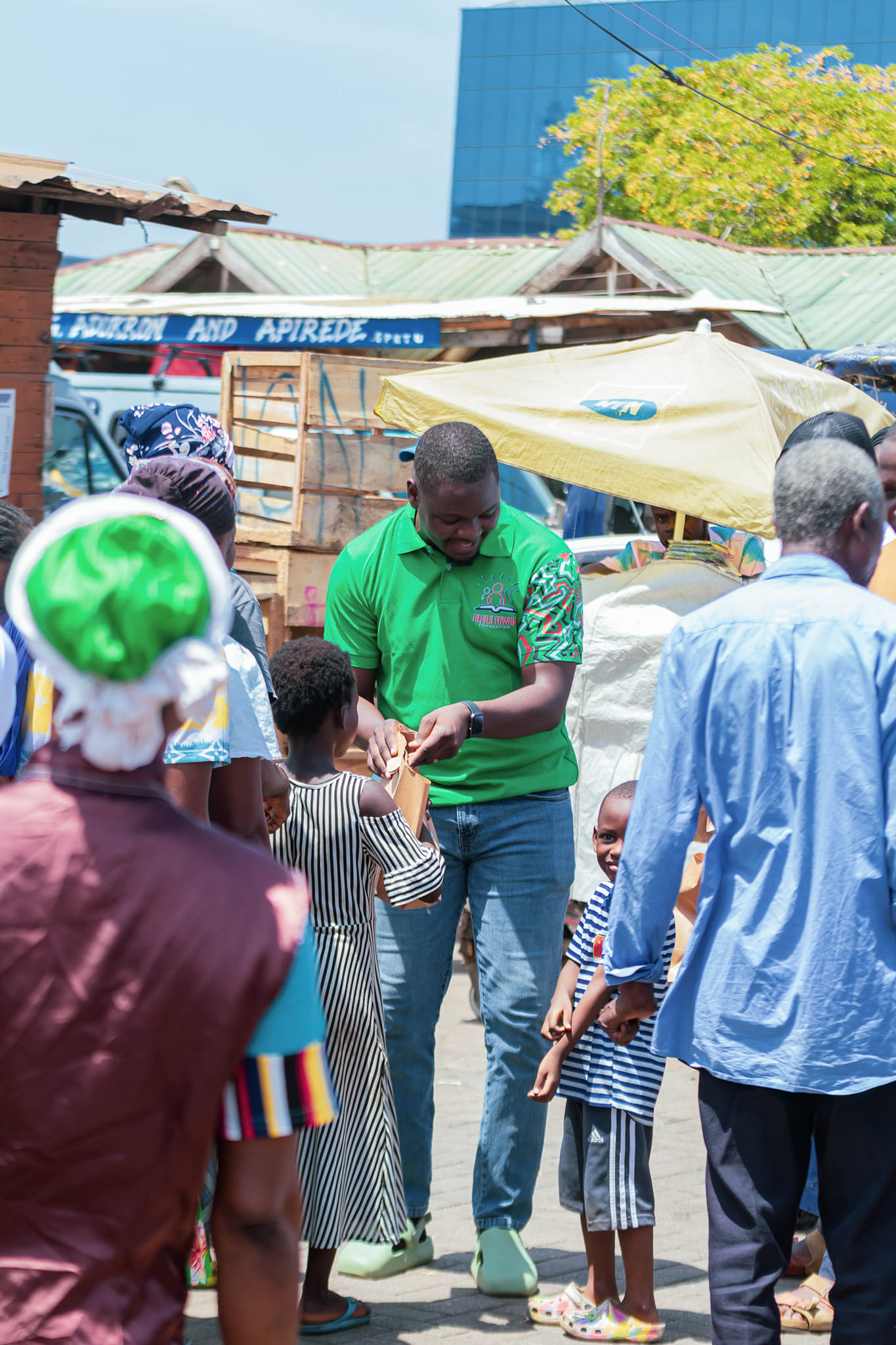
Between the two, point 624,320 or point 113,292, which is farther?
point 113,292

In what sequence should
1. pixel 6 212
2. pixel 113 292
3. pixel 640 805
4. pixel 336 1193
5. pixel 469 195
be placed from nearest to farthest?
pixel 640 805
pixel 336 1193
pixel 6 212
pixel 113 292
pixel 469 195

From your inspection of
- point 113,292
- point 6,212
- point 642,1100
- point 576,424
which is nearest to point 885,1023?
point 642,1100

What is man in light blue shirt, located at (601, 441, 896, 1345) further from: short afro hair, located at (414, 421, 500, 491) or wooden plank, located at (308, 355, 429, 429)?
wooden plank, located at (308, 355, 429, 429)

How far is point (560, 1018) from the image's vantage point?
141 inches

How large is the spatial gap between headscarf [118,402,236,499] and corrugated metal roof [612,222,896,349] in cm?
984

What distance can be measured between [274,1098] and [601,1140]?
7.52 ft

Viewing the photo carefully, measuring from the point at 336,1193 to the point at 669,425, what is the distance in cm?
381

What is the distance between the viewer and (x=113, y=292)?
17188 mm

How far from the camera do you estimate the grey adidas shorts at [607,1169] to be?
3.59 meters

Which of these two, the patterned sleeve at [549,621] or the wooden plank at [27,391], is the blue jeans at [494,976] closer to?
the patterned sleeve at [549,621]

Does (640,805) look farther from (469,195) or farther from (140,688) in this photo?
(469,195)

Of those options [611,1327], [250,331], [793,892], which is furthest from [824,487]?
[250,331]

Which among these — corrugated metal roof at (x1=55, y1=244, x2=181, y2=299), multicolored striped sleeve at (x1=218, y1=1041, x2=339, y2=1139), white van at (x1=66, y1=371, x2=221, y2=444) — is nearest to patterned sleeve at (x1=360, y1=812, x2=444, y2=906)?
multicolored striped sleeve at (x1=218, y1=1041, x2=339, y2=1139)

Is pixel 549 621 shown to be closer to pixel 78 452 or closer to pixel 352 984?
pixel 352 984
